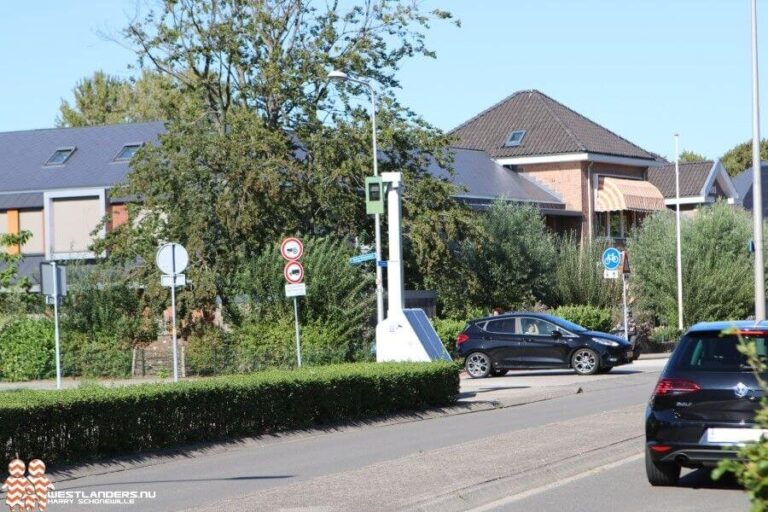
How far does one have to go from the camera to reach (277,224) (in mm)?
37688

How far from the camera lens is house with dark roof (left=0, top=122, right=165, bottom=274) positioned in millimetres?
48312

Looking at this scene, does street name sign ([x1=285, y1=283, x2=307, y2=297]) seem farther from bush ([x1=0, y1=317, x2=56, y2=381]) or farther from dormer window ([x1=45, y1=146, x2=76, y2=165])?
dormer window ([x1=45, y1=146, x2=76, y2=165])

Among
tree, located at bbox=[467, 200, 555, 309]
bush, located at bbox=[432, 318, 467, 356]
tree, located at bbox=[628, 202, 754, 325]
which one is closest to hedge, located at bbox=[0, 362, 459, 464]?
bush, located at bbox=[432, 318, 467, 356]

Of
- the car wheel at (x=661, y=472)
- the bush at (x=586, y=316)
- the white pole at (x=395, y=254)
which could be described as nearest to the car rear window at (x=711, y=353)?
the car wheel at (x=661, y=472)

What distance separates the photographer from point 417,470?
1332 centimetres

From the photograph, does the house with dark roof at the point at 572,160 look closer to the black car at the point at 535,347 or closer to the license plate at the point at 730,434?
the black car at the point at 535,347

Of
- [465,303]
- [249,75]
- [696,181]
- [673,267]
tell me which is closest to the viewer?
[249,75]

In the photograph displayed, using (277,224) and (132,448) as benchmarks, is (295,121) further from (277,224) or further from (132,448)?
(132,448)

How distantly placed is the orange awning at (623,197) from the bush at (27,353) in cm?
2917

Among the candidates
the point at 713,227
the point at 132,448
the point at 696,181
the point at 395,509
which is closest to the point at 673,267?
the point at 713,227

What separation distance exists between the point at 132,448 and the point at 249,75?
80.1 ft

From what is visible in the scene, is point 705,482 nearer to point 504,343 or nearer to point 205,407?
point 205,407

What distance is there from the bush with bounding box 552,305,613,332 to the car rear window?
30.4 m

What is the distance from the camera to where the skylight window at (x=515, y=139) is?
62.9 metres
